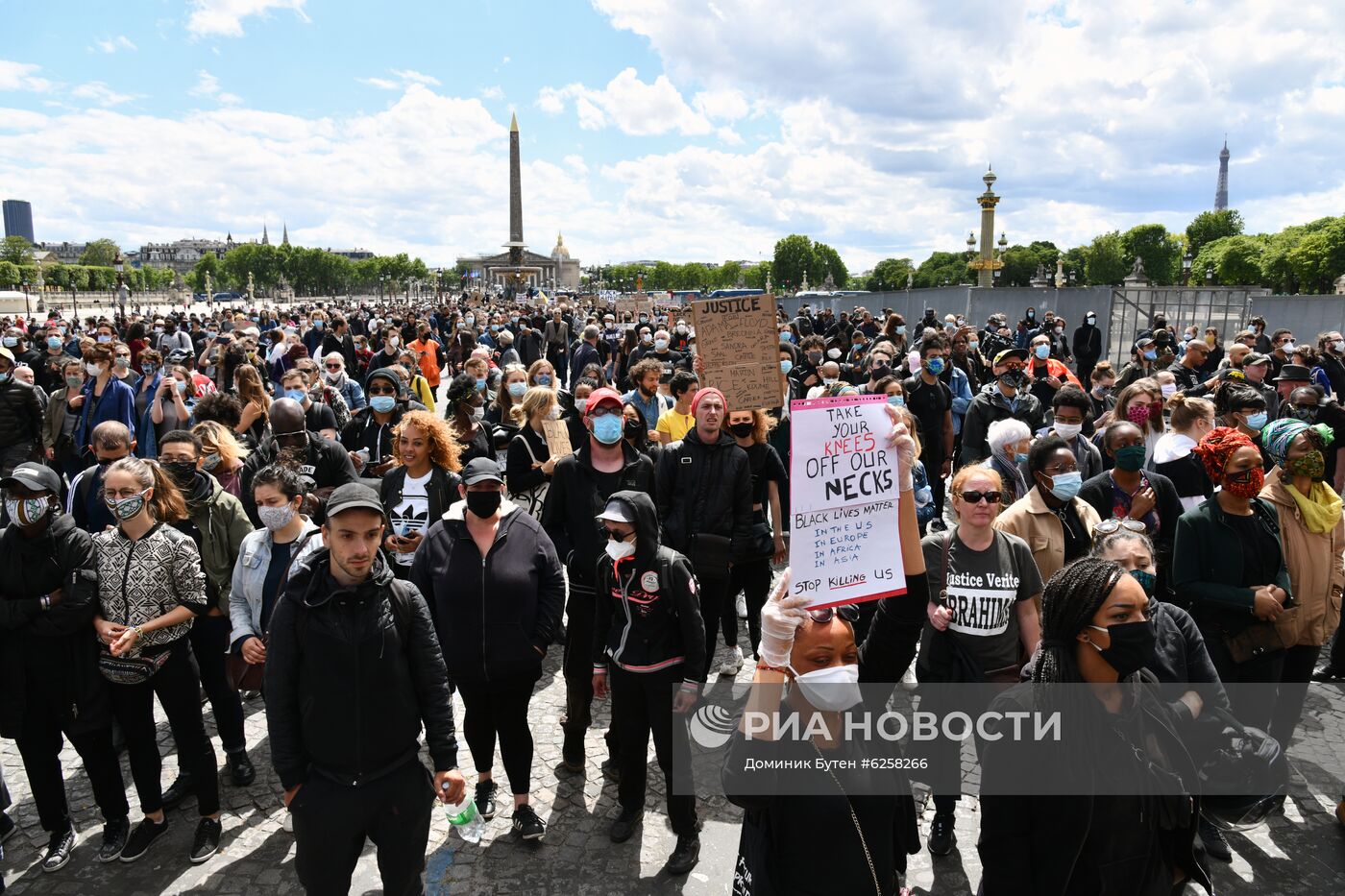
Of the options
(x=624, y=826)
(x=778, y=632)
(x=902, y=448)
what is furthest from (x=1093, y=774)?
(x=624, y=826)

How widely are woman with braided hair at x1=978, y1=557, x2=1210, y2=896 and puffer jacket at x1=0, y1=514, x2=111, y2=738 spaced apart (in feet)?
12.5

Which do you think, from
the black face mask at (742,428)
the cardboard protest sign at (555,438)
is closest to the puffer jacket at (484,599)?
the black face mask at (742,428)

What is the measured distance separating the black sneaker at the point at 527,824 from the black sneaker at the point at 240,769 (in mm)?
1603

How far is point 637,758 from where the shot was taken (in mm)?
4121

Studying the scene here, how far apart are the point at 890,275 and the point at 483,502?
125m

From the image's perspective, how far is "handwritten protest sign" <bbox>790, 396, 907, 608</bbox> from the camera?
300 cm

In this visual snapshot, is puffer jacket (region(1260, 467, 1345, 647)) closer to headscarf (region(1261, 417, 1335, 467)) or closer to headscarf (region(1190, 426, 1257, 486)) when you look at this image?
headscarf (region(1261, 417, 1335, 467))

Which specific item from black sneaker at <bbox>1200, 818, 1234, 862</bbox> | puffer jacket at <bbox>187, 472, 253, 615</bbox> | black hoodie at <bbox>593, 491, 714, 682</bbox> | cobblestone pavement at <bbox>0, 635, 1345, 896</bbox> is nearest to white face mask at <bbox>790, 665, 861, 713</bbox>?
black hoodie at <bbox>593, 491, 714, 682</bbox>

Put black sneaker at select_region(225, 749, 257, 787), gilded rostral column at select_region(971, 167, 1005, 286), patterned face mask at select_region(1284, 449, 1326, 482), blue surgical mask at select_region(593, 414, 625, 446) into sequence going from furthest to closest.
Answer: gilded rostral column at select_region(971, 167, 1005, 286) < blue surgical mask at select_region(593, 414, 625, 446) < black sneaker at select_region(225, 749, 257, 787) < patterned face mask at select_region(1284, 449, 1326, 482)

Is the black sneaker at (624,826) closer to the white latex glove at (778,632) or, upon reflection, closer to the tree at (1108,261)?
the white latex glove at (778,632)

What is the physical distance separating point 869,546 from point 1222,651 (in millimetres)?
2277

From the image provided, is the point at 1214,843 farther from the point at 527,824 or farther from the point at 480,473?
the point at 480,473

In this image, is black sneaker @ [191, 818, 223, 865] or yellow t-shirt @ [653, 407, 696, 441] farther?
yellow t-shirt @ [653, 407, 696, 441]

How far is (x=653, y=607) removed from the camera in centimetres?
392
